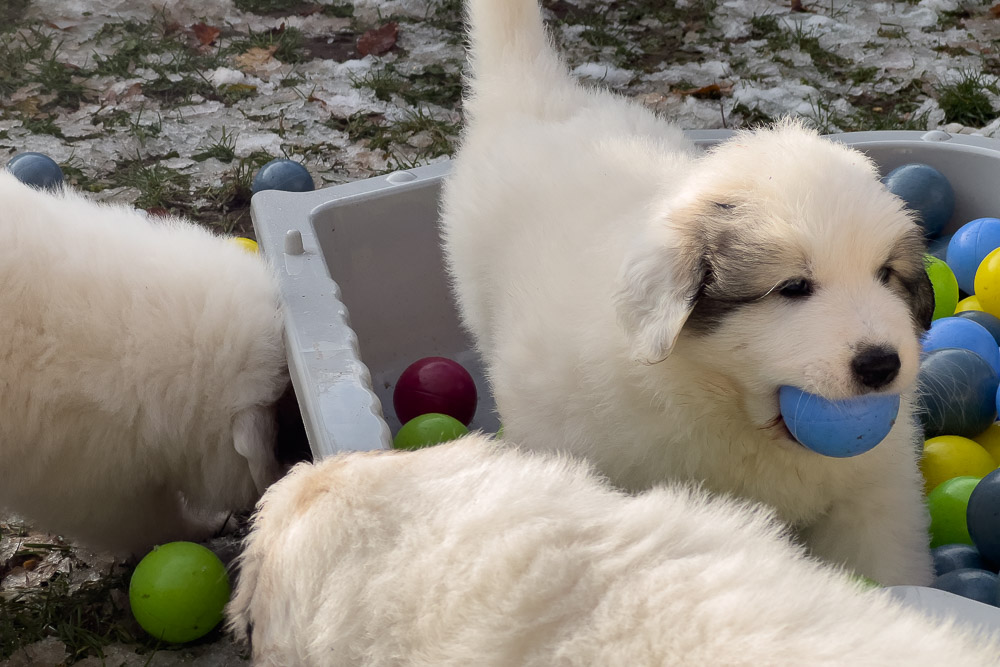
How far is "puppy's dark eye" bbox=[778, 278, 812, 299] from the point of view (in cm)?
188

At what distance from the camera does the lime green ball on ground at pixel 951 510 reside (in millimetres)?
2574

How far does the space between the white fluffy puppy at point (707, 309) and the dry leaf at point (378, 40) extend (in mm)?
3104

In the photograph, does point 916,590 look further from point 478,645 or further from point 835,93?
point 835,93

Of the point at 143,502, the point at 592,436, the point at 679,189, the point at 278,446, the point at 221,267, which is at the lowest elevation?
the point at 143,502

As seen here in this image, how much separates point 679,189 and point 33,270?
1.56m

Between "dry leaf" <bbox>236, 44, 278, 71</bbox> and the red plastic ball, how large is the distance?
9.81 feet

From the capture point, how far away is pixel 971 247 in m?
3.36

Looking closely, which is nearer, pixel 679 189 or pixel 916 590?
pixel 916 590

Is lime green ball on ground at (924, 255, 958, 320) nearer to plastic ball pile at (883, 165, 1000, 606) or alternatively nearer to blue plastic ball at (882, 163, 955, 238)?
plastic ball pile at (883, 165, 1000, 606)

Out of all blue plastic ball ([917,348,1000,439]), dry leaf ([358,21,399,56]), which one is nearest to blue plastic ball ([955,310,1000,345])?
blue plastic ball ([917,348,1000,439])

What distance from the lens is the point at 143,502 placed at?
275 cm

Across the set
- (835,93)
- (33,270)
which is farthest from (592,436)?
(835,93)

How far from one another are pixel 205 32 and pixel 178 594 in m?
4.17

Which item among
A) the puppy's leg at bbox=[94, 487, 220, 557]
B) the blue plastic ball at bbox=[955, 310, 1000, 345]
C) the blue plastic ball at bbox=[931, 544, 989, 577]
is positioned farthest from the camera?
the blue plastic ball at bbox=[955, 310, 1000, 345]
